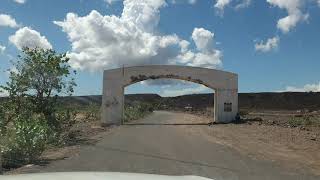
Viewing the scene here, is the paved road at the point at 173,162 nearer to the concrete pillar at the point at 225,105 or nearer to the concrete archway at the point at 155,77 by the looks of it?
the concrete archway at the point at 155,77

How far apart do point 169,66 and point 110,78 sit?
450 cm

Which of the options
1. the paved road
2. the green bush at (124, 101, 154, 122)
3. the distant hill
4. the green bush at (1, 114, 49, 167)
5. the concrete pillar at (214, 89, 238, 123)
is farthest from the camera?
the distant hill

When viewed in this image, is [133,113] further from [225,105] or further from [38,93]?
[38,93]

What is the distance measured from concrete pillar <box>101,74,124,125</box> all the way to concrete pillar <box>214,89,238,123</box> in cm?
733

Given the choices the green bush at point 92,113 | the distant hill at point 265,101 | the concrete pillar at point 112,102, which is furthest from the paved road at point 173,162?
the distant hill at point 265,101

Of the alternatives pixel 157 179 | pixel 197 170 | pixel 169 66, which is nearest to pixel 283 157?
pixel 197 170

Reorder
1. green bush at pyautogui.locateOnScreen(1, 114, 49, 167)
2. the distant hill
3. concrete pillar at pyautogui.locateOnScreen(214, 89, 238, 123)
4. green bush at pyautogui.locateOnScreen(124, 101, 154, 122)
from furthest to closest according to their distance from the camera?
the distant hill, green bush at pyautogui.locateOnScreen(124, 101, 154, 122), concrete pillar at pyautogui.locateOnScreen(214, 89, 238, 123), green bush at pyautogui.locateOnScreen(1, 114, 49, 167)

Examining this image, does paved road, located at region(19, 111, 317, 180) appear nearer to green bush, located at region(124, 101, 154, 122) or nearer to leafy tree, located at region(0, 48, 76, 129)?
leafy tree, located at region(0, 48, 76, 129)

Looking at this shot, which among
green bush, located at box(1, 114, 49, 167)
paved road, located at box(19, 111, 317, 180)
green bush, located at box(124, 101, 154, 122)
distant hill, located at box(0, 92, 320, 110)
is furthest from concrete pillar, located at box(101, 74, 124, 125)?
distant hill, located at box(0, 92, 320, 110)

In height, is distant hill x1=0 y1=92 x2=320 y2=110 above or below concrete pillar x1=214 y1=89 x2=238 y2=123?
above

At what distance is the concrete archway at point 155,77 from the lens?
146ft

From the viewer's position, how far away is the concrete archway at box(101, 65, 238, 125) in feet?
146

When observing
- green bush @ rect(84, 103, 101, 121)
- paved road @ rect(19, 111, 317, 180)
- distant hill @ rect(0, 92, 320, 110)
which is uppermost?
distant hill @ rect(0, 92, 320, 110)

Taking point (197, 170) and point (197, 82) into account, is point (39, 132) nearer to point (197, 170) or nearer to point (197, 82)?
point (197, 170)
